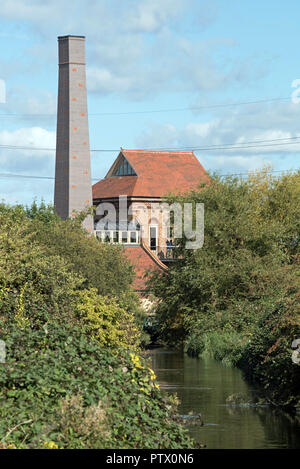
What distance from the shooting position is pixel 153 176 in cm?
8431

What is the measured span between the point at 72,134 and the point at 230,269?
17.9 meters

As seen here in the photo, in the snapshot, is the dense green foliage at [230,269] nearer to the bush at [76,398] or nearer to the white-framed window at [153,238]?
the bush at [76,398]

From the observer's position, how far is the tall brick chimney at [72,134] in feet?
191

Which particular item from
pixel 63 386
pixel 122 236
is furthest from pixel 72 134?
pixel 63 386

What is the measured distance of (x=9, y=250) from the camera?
24.9 m

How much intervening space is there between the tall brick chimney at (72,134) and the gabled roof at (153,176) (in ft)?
70.5

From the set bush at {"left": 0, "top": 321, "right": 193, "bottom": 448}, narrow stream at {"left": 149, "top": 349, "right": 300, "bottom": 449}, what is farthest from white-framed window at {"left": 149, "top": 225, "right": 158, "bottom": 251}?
bush at {"left": 0, "top": 321, "right": 193, "bottom": 448}

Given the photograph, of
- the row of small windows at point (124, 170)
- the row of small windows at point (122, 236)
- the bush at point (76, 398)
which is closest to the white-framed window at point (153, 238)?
the row of small windows at point (122, 236)

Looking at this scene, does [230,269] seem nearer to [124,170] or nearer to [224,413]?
[224,413]

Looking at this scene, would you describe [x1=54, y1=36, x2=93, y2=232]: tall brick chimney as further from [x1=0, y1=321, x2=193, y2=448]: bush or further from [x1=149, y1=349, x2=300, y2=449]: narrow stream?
[x1=0, y1=321, x2=193, y2=448]: bush

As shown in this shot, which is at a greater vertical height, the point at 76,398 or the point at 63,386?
the point at 63,386

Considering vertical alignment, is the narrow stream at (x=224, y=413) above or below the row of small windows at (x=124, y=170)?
below

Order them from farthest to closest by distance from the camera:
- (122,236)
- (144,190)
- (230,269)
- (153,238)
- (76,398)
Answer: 1. (144,190)
2. (153,238)
3. (122,236)
4. (230,269)
5. (76,398)

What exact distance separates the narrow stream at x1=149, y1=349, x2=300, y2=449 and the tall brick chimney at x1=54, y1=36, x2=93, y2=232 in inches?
1003
